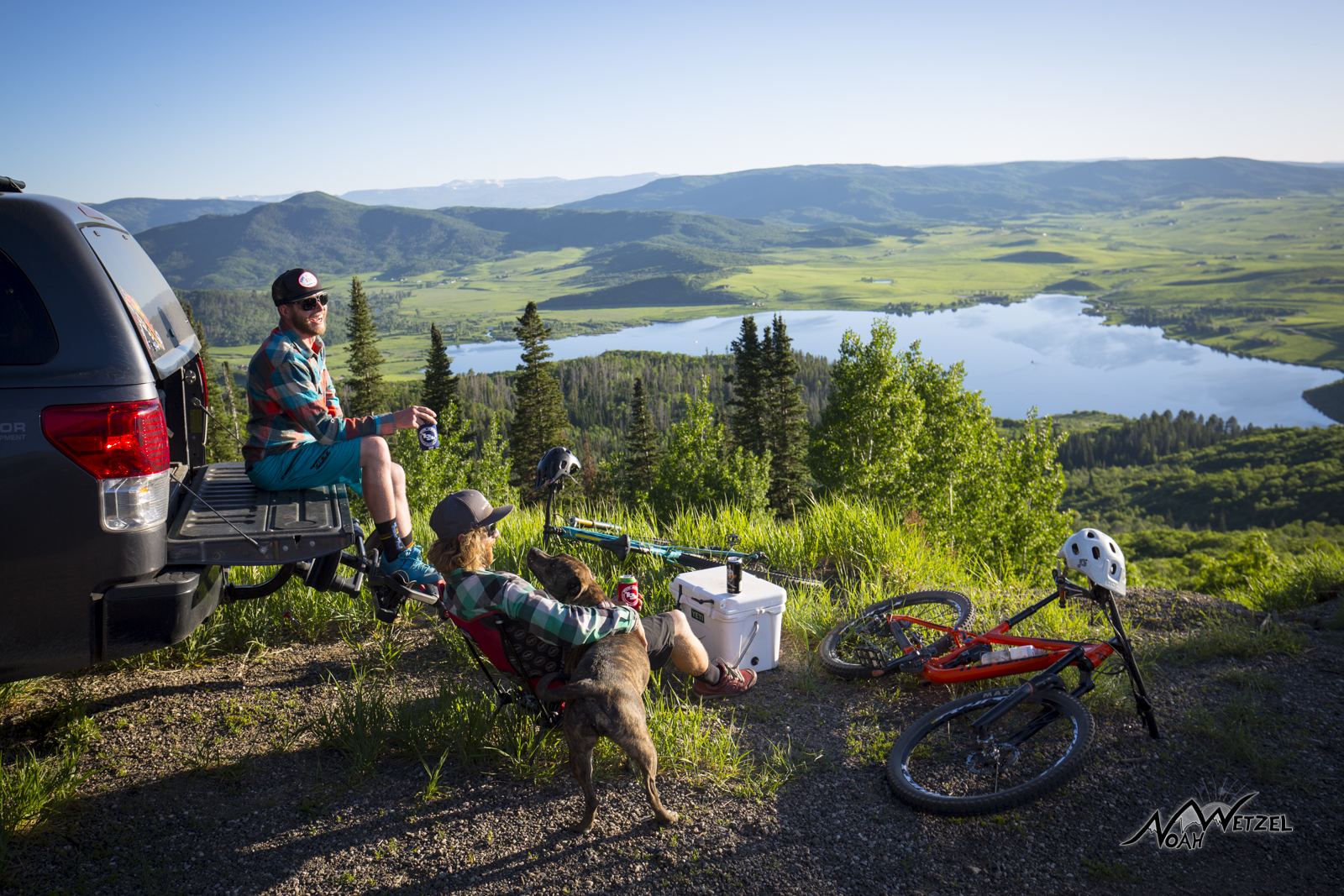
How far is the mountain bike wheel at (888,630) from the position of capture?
4.81m

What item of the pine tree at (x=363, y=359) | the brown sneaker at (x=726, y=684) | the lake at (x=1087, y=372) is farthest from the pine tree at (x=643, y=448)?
the lake at (x=1087, y=372)

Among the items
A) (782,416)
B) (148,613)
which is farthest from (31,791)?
(782,416)

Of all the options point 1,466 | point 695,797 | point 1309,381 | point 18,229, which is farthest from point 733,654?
point 1309,381

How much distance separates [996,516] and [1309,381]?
182385 mm

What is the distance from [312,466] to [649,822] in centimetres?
259

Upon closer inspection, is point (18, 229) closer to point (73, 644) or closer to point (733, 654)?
point (73, 644)

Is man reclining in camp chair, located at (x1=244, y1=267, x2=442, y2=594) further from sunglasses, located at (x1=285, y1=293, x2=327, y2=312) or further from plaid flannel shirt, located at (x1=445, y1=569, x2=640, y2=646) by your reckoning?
plaid flannel shirt, located at (x1=445, y1=569, x2=640, y2=646)

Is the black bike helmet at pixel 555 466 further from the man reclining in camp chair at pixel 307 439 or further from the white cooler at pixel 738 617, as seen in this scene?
the white cooler at pixel 738 617

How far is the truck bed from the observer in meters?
3.46

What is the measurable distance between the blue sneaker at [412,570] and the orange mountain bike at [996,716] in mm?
2484

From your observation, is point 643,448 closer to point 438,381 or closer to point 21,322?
point 438,381

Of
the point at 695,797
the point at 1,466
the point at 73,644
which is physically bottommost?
the point at 695,797

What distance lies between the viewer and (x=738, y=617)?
15.5ft

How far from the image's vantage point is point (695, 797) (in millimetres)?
3633
